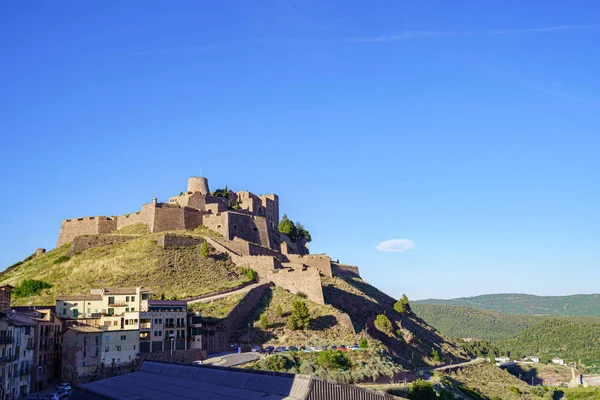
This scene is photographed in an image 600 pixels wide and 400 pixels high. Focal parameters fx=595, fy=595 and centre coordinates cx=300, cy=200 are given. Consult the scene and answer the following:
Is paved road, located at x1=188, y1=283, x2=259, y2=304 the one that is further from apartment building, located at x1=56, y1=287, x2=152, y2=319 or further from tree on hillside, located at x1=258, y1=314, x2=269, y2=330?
apartment building, located at x1=56, y1=287, x2=152, y2=319

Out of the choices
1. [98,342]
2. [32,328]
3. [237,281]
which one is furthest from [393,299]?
[32,328]

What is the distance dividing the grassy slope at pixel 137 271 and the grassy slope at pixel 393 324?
1236 centimetres

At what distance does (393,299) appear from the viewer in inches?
3612

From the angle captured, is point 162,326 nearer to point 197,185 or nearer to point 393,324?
point 393,324

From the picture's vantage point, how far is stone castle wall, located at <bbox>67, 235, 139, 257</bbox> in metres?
81.6

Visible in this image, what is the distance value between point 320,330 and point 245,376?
31.8 metres

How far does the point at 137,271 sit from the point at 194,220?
56.6 ft

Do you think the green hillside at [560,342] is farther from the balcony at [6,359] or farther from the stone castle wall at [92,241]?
the balcony at [6,359]

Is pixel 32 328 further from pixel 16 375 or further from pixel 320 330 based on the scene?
pixel 320 330

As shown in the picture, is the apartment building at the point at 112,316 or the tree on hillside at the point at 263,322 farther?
the tree on hillside at the point at 263,322

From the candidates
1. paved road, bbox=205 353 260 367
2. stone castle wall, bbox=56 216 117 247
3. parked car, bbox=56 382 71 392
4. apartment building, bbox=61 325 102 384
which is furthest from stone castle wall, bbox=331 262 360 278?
parked car, bbox=56 382 71 392

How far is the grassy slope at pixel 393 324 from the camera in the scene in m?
69.6

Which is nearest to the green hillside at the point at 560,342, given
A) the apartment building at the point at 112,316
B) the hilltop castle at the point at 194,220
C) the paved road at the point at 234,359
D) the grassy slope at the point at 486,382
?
the grassy slope at the point at 486,382

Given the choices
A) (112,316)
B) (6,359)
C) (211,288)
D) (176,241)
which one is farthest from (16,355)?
(176,241)
